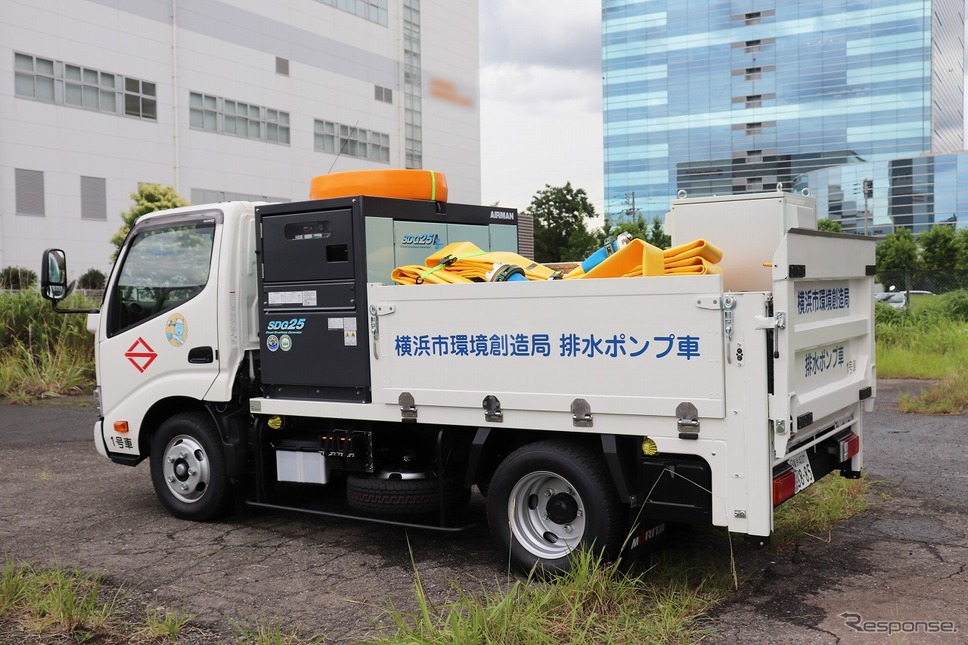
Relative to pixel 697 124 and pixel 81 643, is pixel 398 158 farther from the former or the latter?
pixel 697 124

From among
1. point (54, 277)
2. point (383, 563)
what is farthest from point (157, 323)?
point (383, 563)

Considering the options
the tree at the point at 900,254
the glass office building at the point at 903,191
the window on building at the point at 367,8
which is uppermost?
the window on building at the point at 367,8

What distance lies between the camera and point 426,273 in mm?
5707

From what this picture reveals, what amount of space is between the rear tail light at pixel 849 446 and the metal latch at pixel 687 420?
138 cm

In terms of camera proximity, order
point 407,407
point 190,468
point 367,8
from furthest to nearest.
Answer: point 367,8 → point 190,468 → point 407,407

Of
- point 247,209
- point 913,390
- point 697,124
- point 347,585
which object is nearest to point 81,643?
point 347,585

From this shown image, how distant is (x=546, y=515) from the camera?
521 centimetres

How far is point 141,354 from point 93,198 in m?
34.2

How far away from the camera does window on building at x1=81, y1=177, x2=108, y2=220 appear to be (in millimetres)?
37531

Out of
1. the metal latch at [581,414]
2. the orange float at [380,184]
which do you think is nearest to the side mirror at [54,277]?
the orange float at [380,184]

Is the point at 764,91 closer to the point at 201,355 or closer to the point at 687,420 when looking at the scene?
the point at 201,355

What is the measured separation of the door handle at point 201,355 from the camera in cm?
653

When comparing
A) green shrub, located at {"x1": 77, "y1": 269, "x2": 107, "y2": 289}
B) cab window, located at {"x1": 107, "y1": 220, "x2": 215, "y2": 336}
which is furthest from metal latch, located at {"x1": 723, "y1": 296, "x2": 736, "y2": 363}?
green shrub, located at {"x1": 77, "y1": 269, "x2": 107, "y2": 289}

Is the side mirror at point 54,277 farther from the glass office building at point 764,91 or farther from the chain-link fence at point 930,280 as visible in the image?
the glass office building at point 764,91
